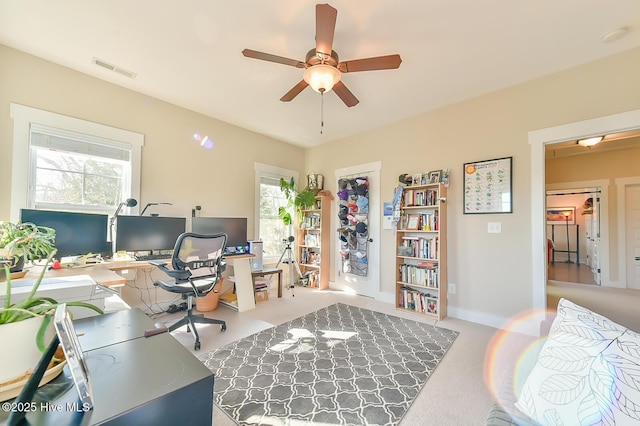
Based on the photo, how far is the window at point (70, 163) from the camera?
8.16ft

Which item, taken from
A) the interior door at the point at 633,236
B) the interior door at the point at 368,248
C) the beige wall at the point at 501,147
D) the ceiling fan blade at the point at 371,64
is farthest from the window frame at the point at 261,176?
the interior door at the point at 633,236

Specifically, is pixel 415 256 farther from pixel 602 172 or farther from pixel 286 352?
pixel 602 172

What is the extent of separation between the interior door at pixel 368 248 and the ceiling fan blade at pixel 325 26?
8.06 feet

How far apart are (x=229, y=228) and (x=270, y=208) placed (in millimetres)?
1152

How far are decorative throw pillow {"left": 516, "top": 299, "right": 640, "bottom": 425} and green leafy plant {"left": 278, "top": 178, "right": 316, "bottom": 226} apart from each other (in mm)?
3847

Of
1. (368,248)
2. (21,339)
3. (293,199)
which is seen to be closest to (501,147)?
(368,248)

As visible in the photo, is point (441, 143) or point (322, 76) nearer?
point (322, 76)

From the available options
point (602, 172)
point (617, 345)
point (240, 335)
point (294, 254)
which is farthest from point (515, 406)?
point (602, 172)

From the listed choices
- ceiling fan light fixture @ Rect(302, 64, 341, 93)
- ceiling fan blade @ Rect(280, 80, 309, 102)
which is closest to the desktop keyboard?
ceiling fan blade @ Rect(280, 80, 309, 102)

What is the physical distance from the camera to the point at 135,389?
56 centimetres

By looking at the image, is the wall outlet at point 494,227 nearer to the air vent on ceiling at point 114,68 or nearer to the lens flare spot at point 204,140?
the lens flare spot at point 204,140

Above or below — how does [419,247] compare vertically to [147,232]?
below

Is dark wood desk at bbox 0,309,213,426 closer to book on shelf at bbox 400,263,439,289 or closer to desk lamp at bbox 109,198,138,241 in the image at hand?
desk lamp at bbox 109,198,138,241

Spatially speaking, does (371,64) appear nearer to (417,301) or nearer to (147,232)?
(417,301)
